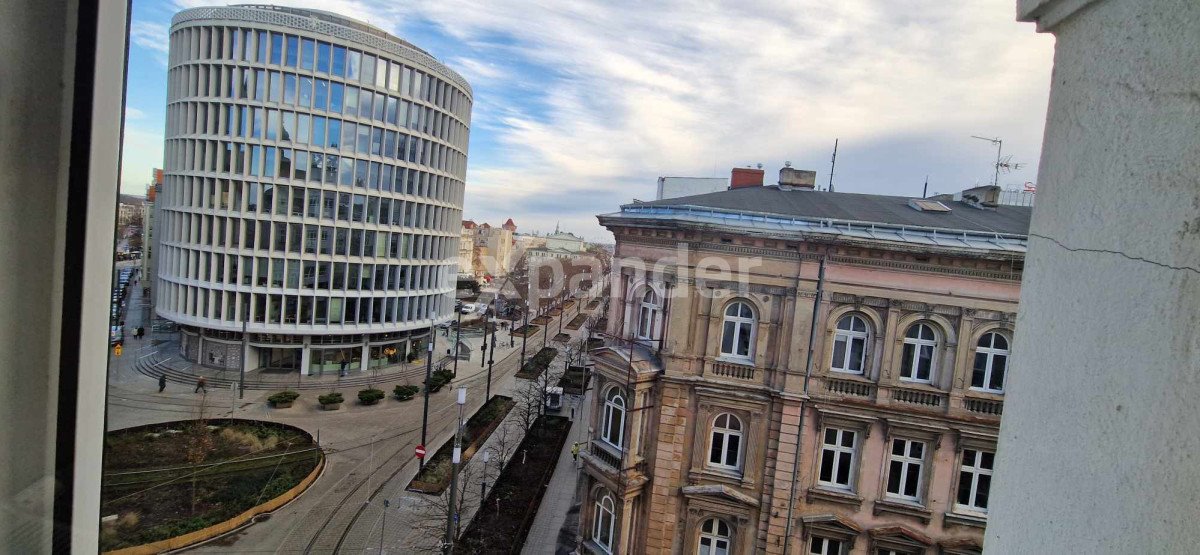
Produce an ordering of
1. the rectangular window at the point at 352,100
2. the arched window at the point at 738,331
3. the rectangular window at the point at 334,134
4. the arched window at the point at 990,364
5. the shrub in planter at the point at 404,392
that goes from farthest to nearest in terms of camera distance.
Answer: the rectangular window at the point at 352,100, the rectangular window at the point at 334,134, the shrub in planter at the point at 404,392, the arched window at the point at 738,331, the arched window at the point at 990,364

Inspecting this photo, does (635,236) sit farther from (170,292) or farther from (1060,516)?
(170,292)

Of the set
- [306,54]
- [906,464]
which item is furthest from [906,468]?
[306,54]

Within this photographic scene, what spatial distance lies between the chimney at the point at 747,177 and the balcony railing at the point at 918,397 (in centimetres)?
755

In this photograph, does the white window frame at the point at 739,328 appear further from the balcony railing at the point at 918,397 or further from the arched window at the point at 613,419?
the balcony railing at the point at 918,397

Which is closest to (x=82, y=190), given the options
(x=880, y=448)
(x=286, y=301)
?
(x=880, y=448)

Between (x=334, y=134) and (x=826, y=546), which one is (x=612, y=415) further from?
(x=334, y=134)

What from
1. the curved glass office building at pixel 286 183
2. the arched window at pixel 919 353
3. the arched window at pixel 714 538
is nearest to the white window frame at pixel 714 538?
the arched window at pixel 714 538

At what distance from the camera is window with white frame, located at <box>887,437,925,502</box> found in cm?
1020

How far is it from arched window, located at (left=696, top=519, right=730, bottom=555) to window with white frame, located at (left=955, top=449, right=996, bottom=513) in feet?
14.2

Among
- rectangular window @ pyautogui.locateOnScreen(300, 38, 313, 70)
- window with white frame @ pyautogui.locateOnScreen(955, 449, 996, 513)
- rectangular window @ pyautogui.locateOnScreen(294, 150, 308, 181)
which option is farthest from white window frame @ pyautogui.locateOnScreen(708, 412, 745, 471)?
rectangular window @ pyautogui.locateOnScreen(300, 38, 313, 70)

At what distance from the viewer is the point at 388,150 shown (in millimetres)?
30281

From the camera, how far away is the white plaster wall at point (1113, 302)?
96cm

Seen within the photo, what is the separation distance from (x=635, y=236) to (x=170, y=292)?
95.3ft

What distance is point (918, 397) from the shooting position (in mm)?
10133
